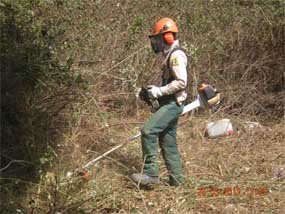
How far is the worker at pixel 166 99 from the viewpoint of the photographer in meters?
5.07

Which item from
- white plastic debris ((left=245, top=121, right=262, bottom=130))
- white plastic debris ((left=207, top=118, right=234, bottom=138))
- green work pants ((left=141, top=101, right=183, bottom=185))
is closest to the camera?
green work pants ((left=141, top=101, right=183, bottom=185))

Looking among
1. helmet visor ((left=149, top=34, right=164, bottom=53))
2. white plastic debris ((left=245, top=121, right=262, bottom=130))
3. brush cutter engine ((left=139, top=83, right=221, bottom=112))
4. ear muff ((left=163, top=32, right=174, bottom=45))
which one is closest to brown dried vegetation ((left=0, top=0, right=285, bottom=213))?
white plastic debris ((left=245, top=121, right=262, bottom=130))

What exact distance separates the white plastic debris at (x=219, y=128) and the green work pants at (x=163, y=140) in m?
1.56

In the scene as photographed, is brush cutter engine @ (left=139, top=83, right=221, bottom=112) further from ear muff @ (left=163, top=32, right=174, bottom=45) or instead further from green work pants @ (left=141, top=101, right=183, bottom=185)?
ear muff @ (left=163, top=32, right=174, bottom=45)

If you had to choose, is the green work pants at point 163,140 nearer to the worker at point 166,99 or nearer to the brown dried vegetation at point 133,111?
the worker at point 166,99

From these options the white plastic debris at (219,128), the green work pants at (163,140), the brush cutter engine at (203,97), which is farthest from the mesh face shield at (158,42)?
the white plastic debris at (219,128)

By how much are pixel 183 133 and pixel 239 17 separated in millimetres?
2065

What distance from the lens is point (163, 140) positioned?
17.4 feet

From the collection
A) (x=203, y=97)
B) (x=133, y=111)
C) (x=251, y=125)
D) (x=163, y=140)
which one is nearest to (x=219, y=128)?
(x=251, y=125)

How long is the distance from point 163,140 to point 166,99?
15.4 inches

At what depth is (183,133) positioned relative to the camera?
6.88 m

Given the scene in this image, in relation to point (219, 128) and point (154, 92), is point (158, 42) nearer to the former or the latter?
point (154, 92)

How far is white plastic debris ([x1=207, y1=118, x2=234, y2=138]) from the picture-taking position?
680cm

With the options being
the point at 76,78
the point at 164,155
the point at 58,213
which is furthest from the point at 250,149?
the point at 58,213
